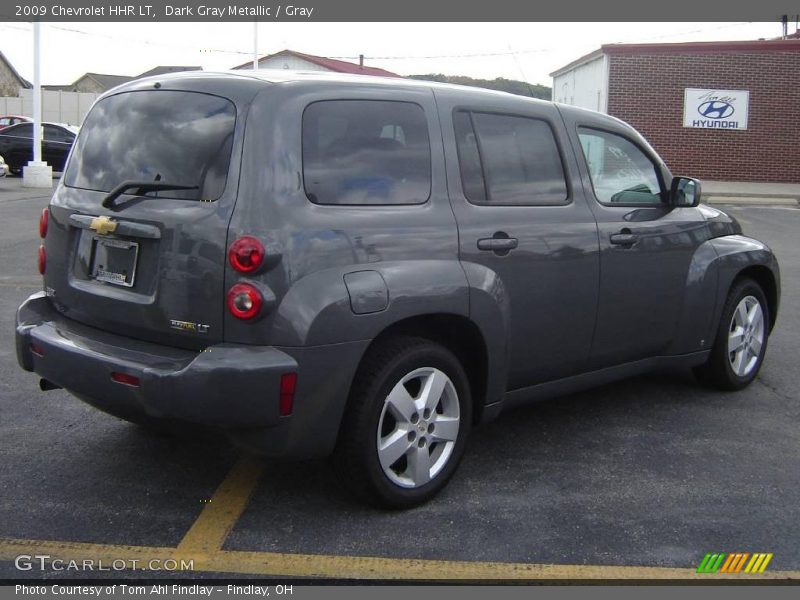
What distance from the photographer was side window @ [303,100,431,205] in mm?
3531

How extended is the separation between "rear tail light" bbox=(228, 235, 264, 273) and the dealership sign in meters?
21.8

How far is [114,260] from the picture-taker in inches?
145

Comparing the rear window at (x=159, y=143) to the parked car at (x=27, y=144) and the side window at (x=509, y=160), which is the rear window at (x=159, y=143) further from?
the parked car at (x=27, y=144)

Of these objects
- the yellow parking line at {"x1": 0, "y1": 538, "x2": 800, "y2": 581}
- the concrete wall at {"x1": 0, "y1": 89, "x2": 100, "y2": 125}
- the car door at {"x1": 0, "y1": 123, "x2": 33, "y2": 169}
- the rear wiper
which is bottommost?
the yellow parking line at {"x1": 0, "y1": 538, "x2": 800, "y2": 581}

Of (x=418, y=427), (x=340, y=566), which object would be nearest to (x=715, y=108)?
(x=418, y=427)

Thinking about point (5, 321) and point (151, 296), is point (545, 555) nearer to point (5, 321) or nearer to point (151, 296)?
point (151, 296)

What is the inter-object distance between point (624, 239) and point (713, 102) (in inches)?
797

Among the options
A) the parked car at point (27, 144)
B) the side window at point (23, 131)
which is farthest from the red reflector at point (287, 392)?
the side window at point (23, 131)

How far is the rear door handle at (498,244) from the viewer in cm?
397

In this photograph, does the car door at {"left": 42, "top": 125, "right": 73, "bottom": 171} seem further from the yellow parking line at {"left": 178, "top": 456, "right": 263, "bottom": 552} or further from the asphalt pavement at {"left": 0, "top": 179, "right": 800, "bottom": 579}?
the yellow parking line at {"left": 178, "top": 456, "right": 263, "bottom": 552}

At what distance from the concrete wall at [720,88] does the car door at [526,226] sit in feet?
63.5

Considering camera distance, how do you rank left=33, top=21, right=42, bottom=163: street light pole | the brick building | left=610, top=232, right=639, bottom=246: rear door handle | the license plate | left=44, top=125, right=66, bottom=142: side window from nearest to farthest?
1. the license plate
2. left=610, top=232, right=639, bottom=246: rear door handle
3. left=33, top=21, right=42, bottom=163: street light pole
4. the brick building
5. left=44, top=125, right=66, bottom=142: side window

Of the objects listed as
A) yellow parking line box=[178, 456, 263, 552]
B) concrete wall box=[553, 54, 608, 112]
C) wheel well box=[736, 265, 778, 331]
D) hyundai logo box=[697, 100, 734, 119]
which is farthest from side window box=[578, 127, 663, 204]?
hyundai logo box=[697, 100, 734, 119]

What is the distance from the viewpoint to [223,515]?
3744 millimetres
